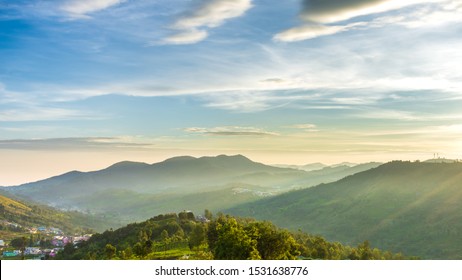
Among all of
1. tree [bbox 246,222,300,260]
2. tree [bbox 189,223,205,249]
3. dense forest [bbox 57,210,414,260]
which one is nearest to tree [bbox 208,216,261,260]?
dense forest [bbox 57,210,414,260]

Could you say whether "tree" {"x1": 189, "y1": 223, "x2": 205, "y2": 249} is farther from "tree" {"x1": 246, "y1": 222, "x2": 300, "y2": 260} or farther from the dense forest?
"tree" {"x1": 246, "y1": 222, "x2": 300, "y2": 260}

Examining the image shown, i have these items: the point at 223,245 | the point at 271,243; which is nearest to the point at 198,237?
the point at 271,243

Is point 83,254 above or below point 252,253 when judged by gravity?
below

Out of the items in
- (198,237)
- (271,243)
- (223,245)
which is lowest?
(198,237)

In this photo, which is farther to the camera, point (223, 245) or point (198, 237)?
point (198, 237)

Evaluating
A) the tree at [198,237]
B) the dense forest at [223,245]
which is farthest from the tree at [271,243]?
the tree at [198,237]

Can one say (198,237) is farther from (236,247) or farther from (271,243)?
(236,247)

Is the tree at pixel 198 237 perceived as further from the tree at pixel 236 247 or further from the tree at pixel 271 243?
the tree at pixel 236 247
